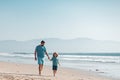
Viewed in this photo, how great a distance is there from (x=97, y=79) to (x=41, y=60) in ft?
10.5

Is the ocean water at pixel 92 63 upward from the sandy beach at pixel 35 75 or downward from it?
downward

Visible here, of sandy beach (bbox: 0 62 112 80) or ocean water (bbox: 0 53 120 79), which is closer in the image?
sandy beach (bbox: 0 62 112 80)

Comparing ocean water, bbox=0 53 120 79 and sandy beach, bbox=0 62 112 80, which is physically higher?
sandy beach, bbox=0 62 112 80

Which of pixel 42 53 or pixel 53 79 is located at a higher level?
pixel 42 53

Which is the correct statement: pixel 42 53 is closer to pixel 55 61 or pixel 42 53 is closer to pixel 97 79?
pixel 55 61

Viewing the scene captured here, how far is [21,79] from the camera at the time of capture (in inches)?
514

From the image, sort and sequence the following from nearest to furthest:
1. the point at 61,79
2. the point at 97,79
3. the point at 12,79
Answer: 1. the point at 12,79
2. the point at 61,79
3. the point at 97,79

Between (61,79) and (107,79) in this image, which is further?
(107,79)

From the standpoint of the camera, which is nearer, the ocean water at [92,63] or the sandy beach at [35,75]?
the sandy beach at [35,75]

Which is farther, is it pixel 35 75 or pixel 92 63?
pixel 92 63

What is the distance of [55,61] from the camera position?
16.2 metres

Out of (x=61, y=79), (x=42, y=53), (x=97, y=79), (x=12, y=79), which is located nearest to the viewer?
(x=12, y=79)

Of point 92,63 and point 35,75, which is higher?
point 35,75

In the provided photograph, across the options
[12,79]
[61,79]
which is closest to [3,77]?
[12,79]
